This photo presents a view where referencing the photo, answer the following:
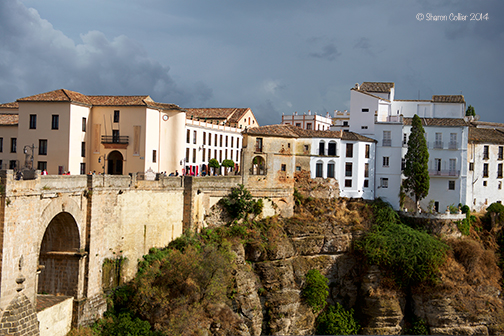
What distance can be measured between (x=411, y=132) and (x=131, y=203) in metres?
24.6

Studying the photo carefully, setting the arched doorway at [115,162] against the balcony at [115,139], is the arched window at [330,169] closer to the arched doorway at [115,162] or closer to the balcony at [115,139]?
the balcony at [115,139]

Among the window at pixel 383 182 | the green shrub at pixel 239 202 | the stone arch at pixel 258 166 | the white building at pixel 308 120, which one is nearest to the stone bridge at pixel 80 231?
the green shrub at pixel 239 202

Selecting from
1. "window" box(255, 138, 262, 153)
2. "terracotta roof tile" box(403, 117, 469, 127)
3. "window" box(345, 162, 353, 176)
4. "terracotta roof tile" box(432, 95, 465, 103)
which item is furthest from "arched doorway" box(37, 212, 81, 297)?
"terracotta roof tile" box(432, 95, 465, 103)

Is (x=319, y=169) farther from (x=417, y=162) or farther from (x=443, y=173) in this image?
(x=443, y=173)

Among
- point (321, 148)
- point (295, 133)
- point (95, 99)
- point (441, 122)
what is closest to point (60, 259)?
point (95, 99)

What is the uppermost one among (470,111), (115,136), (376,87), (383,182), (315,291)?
(470,111)

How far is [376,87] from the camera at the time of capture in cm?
4816

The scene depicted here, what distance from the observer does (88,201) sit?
27.0 m

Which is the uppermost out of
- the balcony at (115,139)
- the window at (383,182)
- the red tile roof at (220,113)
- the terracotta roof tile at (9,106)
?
the red tile roof at (220,113)

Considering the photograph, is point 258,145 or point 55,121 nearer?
point 55,121

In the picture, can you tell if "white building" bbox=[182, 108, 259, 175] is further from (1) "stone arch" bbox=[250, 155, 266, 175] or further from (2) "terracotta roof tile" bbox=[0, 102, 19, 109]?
(2) "terracotta roof tile" bbox=[0, 102, 19, 109]

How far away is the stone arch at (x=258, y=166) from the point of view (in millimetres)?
40250

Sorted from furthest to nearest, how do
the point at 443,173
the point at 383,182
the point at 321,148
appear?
the point at 443,173 → the point at 383,182 → the point at 321,148

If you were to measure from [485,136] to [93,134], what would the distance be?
3429cm
